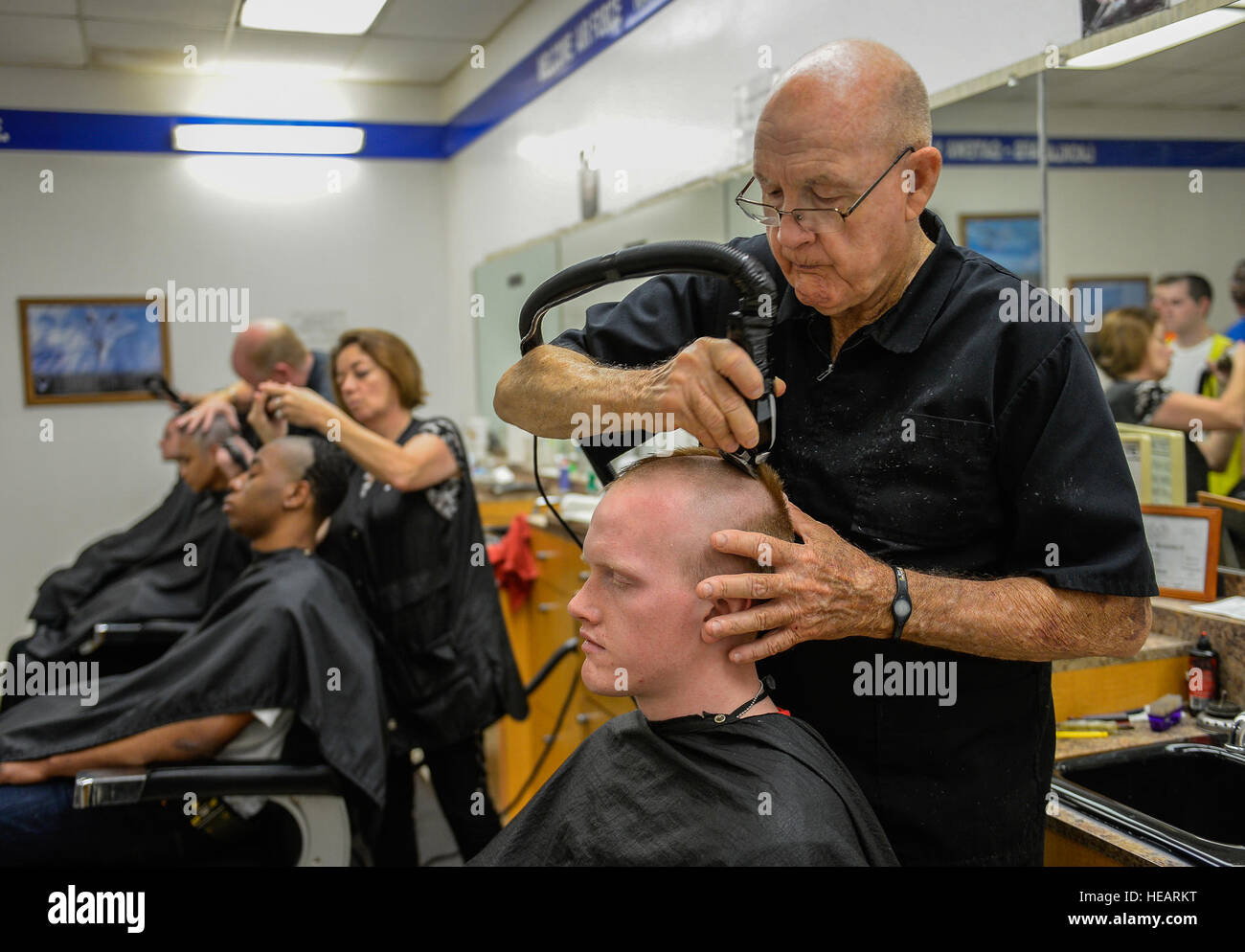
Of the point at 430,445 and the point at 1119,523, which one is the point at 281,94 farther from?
the point at 1119,523

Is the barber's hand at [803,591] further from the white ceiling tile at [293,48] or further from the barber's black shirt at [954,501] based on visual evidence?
the white ceiling tile at [293,48]

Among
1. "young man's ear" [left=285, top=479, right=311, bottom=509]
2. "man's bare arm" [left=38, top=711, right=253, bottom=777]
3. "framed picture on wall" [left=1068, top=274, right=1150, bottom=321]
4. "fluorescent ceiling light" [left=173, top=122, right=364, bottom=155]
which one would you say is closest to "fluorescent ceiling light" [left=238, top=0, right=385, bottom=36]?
"fluorescent ceiling light" [left=173, top=122, right=364, bottom=155]

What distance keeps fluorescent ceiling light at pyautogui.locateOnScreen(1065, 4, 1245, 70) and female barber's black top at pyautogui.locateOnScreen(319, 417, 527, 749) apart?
1.75 meters

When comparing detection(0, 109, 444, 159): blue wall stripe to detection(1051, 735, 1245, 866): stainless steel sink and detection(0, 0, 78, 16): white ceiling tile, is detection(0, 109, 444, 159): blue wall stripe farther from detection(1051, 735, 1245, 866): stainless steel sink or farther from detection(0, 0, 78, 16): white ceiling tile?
detection(1051, 735, 1245, 866): stainless steel sink

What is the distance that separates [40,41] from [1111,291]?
5.05m

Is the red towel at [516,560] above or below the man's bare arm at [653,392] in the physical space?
below

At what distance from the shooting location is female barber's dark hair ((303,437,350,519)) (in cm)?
262

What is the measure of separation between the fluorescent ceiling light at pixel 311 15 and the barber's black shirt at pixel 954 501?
13.7 ft

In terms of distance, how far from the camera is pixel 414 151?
6.48 m

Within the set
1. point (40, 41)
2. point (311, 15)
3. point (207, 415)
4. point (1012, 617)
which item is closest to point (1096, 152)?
point (1012, 617)

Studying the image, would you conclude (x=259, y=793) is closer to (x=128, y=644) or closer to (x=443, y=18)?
(x=128, y=644)

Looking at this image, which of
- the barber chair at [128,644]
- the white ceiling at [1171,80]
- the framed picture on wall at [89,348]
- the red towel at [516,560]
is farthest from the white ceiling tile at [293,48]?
the white ceiling at [1171,80]

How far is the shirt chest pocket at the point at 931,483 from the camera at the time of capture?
118 cm

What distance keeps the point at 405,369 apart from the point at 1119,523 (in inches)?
91.3
